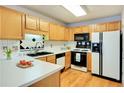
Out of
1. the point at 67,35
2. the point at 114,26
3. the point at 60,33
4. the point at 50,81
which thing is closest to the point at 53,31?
the point at 60,33

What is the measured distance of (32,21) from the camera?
8.73 feet

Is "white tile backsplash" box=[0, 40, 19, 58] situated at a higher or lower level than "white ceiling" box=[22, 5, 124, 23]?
lower

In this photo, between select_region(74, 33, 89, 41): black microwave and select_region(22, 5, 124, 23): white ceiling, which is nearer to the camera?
select_region(22, 5, 124, 23): white ceiling

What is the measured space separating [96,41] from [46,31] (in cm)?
166

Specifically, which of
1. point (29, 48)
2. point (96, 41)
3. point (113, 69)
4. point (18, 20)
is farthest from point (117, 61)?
point (18, 20)

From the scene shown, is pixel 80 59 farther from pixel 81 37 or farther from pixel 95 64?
pixel 81 37

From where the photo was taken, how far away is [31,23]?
2627 mm

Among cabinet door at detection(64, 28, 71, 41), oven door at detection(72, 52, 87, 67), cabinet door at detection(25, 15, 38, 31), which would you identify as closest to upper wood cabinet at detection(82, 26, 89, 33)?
cabinet door at detection(64, 28, 71, 41)

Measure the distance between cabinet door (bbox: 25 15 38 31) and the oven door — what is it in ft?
6.42

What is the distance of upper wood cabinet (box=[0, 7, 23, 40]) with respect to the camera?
197cm

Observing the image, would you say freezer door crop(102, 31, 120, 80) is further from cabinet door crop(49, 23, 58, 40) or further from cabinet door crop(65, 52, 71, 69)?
cabinet door crop(49, 23, 58, 40)

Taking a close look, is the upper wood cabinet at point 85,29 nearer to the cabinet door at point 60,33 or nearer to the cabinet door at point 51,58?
the cabinet door at point 60,33

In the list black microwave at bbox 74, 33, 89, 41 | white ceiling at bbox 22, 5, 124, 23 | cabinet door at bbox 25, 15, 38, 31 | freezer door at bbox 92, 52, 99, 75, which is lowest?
freezer door at bbox 92, 52, 99, 75
